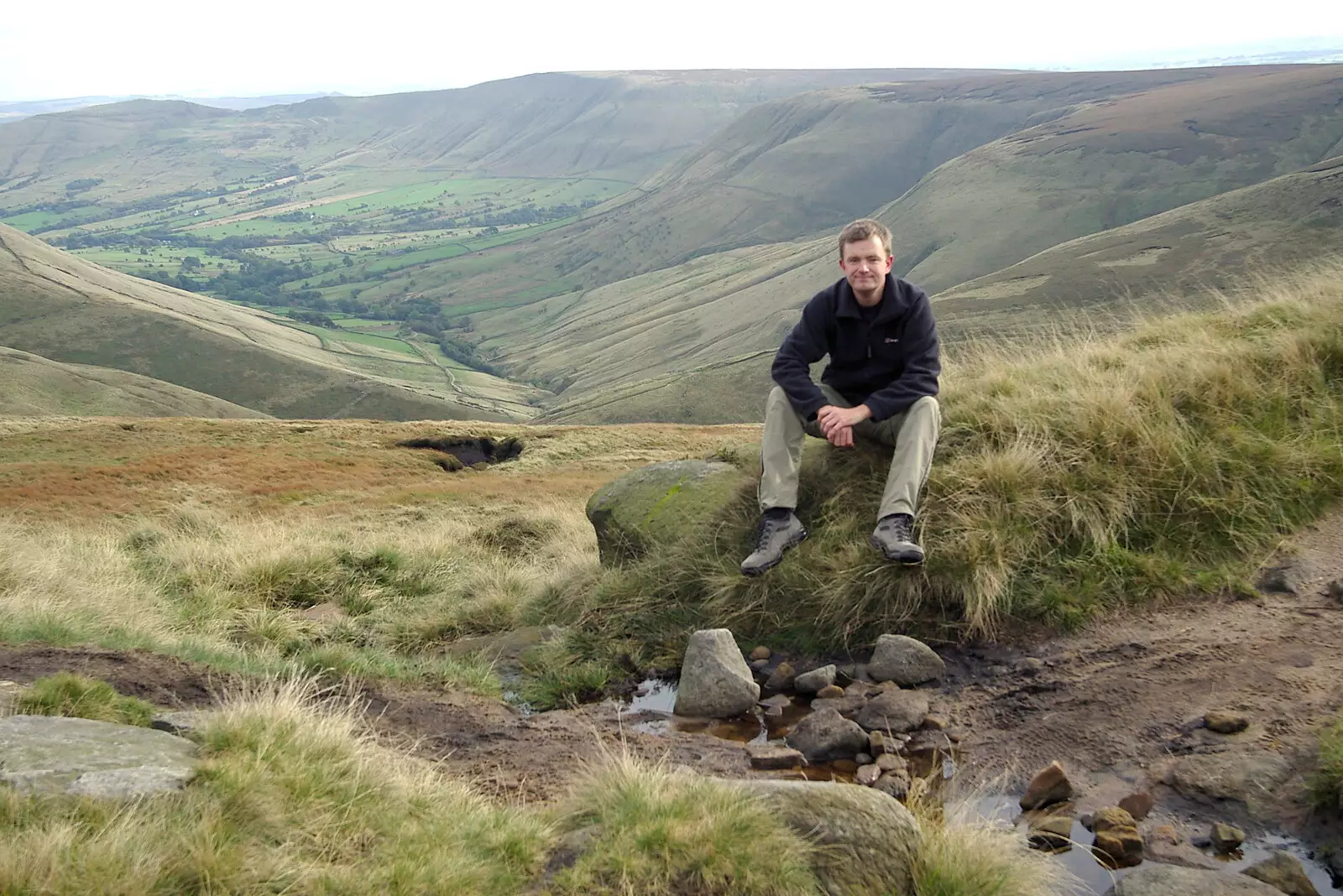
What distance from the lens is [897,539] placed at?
24.4ft

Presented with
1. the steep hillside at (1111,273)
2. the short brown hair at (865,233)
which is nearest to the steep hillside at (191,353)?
the steep hillside at (1111,273)

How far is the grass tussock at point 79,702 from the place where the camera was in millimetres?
5562

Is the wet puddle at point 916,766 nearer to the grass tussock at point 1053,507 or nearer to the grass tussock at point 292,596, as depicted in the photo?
the grass tussock at point 1053,507

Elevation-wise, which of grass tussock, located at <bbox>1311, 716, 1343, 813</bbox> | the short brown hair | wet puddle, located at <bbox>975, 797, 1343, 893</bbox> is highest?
the short brown hair

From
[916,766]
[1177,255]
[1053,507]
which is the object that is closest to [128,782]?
[916,766]

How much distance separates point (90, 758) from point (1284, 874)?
542 centimetres

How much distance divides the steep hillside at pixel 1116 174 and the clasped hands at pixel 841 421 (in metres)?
151

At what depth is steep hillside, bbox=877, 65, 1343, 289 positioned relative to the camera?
16362 cm

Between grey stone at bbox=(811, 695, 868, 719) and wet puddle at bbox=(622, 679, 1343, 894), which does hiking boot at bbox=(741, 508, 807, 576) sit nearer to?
wet puddle at bbox=(622, 679, 1343, 894)

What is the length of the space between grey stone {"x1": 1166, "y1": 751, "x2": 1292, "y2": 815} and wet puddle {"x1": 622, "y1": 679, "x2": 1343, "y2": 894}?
0.95 ft

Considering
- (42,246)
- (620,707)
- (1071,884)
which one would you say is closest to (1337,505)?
(1071,884)

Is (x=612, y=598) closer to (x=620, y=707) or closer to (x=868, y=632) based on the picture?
(x=620, y=707)

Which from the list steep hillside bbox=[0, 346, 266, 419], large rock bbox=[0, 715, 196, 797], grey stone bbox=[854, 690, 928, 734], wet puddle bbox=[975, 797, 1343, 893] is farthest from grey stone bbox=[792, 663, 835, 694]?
steep hillside bbox=[0, 346, 266, 419]

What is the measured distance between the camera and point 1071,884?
15.2 ft
